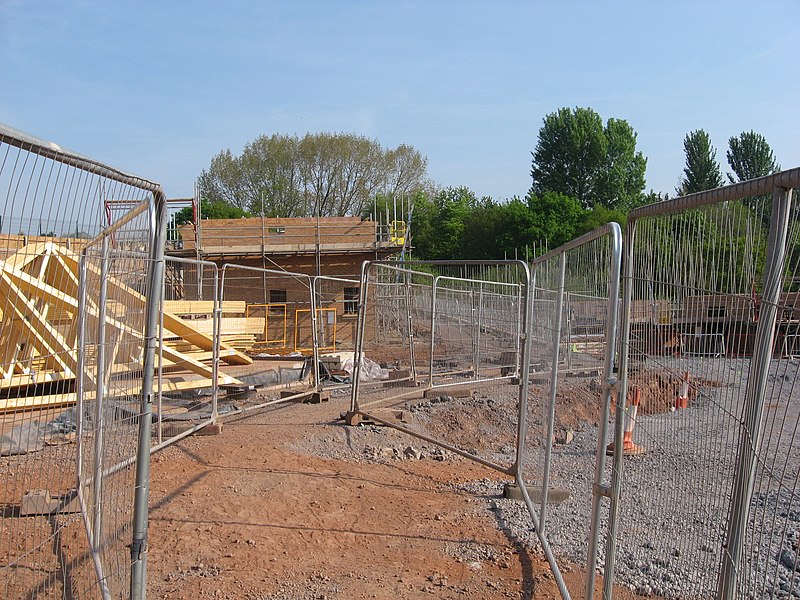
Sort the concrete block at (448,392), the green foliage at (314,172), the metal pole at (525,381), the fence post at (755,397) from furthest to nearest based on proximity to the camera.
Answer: the green foliage at (314,172) < the concrete block at (448,392) < the metal pole at (525,381) < the fence post at (755,397)

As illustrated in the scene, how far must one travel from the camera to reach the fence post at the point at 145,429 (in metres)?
3.66

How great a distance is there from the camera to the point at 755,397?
2.16m

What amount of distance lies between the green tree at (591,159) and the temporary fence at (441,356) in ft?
224

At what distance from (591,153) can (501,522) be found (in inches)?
3108

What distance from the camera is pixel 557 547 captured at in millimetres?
5305

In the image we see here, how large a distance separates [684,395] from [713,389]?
30 cm

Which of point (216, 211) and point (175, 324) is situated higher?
point (216, 211)

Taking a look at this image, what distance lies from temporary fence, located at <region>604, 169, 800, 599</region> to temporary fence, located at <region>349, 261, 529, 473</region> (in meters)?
5.54

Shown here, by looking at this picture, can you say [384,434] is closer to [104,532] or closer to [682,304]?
[104,532]

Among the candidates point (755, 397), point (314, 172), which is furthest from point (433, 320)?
point (314, 172)

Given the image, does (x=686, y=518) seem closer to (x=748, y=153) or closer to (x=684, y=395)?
(x=684, y=395)

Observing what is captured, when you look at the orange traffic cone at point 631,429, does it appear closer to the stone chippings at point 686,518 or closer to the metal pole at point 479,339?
the stone chippings at point 686,518

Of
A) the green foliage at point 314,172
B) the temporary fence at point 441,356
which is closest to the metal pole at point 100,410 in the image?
the temporary fence at point 441,356

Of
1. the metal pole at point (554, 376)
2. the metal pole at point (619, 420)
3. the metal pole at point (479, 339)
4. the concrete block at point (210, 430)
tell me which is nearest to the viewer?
the metal pole at point (619, 420)
